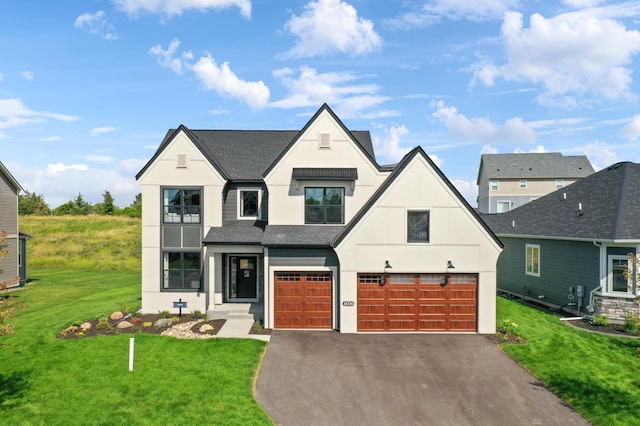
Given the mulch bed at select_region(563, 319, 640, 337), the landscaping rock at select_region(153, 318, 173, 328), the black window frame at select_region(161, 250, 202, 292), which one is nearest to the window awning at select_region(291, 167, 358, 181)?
the black window frame at select_region(161, 250, 202, 292)

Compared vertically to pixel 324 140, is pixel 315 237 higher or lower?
lower

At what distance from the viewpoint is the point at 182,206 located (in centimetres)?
1881

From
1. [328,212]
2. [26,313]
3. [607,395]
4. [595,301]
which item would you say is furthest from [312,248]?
[26,313]

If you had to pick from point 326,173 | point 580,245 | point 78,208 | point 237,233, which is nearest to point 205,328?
point 237,233

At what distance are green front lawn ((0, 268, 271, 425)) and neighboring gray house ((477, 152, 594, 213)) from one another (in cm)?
4752

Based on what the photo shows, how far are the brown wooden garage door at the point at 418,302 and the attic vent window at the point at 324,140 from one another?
6.10 m

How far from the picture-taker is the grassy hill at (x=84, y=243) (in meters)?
39.2

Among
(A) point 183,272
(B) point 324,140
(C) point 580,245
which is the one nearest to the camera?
(B) point 324,140

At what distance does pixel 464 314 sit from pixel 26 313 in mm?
20955

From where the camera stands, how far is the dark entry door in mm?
19312

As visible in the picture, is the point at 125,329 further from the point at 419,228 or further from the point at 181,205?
the point at 419,228

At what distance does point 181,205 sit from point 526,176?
48.0 m

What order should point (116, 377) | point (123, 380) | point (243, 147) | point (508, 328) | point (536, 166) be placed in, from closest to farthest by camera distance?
point (123, 380), point (116, 377), point (508, 328), point (243, 147), point (536, 166)

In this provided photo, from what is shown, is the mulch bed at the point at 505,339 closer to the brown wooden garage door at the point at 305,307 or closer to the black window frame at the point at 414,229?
the black window frame at the point at 414,229
